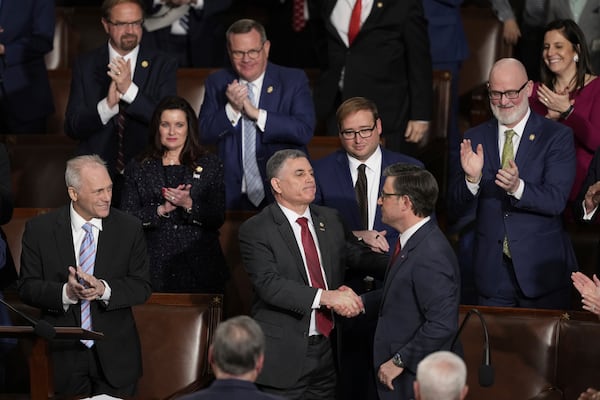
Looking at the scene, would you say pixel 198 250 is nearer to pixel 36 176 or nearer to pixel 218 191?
pixel 218 191

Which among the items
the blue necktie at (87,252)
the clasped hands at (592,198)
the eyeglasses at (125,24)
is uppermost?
the eyeglasses at (125,24)

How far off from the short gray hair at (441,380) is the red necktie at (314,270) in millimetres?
1294

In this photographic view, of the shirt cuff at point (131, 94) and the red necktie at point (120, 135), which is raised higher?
the shirt cuff at point (131, 94)

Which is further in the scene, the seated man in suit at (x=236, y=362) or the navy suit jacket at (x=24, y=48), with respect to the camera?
the navy suit jacket at (x=24, y=48)

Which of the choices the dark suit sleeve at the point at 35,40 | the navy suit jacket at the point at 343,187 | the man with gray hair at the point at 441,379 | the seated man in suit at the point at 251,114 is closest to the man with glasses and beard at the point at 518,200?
the navy suit jacket at the point at 343,187

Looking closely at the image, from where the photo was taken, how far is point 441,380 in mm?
3639

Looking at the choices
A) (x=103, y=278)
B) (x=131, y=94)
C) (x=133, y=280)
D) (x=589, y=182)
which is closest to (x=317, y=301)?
(x=133, y=280)

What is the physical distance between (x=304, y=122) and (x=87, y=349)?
1701 millimetres

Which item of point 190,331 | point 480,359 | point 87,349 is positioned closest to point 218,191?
point 190,331

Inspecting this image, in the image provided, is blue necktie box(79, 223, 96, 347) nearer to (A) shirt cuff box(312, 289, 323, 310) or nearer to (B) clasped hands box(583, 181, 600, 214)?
(A) shirt cuff box(312, 289, 323, 310)

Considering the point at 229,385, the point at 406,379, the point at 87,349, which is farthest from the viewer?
the point at 87,349

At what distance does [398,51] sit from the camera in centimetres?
684

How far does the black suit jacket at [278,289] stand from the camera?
15.8 ft

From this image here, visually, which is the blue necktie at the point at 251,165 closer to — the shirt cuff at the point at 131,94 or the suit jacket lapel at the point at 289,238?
the shirt cuff at the point at 131,94
